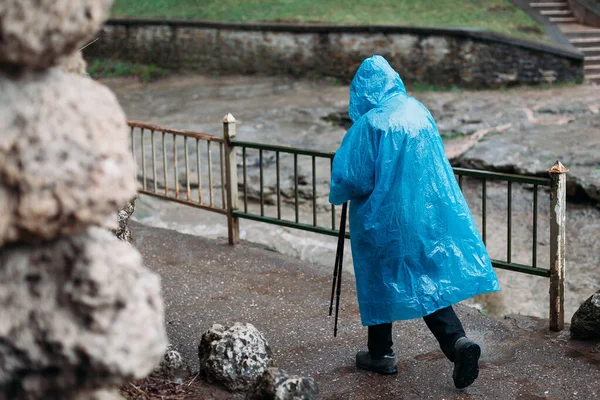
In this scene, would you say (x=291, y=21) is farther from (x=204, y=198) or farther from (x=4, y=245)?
(x=4, y=245)

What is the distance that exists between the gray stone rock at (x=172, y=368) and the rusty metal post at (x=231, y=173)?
2712 mm

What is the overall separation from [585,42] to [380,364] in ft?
39.0

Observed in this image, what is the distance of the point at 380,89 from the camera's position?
432 centimetres

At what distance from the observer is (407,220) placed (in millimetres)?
4203

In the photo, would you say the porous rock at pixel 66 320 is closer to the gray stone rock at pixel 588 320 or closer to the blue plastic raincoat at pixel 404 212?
the blue plastic raincoat at pixel 404 212

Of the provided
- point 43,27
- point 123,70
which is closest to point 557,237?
point 43,27

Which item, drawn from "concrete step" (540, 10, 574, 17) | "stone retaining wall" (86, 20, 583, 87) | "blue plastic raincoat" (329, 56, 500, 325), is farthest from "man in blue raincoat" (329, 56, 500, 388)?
"concrete step" (540, 10, 574, 17)

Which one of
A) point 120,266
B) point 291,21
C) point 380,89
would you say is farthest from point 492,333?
point 291,21

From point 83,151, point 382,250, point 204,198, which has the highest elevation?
point 83,151

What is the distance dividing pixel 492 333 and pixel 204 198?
4.98 metres

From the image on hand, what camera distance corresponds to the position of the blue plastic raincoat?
13.8 feet

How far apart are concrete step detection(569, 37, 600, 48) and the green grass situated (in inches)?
299

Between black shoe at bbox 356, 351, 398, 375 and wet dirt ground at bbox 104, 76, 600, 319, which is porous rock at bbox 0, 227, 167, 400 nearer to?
→ black shoe at bbox 356, 351, 398, 375

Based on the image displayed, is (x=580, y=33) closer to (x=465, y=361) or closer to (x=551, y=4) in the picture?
(x=551, y=4)
